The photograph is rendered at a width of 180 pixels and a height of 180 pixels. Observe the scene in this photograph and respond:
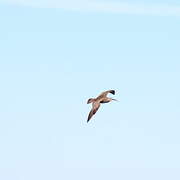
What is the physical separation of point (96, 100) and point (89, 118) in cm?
488

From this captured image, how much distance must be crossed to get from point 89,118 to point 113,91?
536cm

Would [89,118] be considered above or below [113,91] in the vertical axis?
below

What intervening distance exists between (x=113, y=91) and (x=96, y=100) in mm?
4020

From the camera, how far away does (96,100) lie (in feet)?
209

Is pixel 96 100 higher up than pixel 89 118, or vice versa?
pixel 96 100

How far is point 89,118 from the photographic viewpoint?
59.5 metres

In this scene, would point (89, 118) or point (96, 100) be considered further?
point (96, 100)

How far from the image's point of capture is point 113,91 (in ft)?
199
